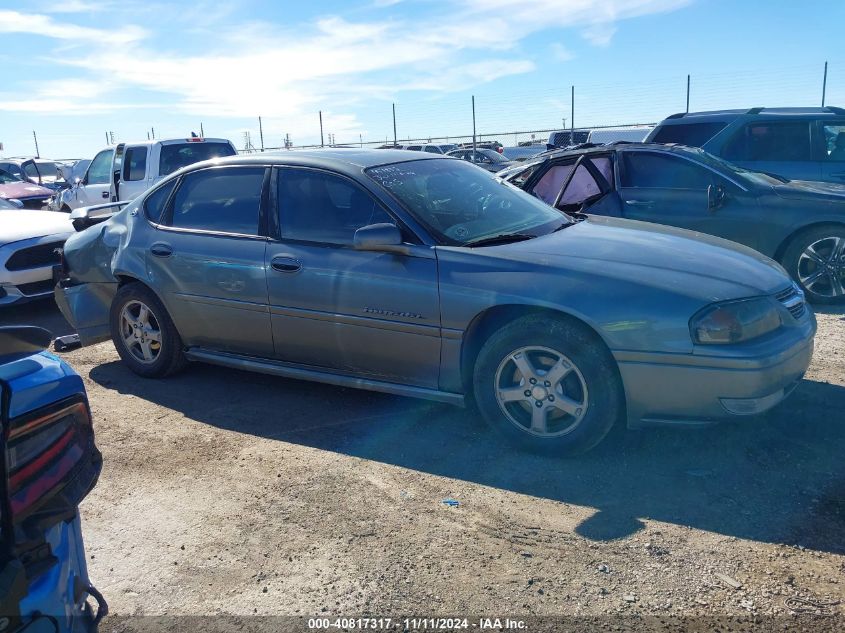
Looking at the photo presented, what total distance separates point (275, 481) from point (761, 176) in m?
6.02

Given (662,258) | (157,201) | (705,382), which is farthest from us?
(157,201)

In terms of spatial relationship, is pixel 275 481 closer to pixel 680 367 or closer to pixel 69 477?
pixel 69 477

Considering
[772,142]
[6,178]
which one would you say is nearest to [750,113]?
[772,142]

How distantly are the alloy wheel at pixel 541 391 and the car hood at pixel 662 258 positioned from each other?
508mm

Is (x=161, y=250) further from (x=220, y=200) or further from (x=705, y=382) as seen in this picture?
(x=705, y=382)

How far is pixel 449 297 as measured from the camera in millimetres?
3912

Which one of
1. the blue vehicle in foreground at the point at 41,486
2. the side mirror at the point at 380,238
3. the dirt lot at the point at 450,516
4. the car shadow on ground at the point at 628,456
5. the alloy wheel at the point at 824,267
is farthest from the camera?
the alloy wheel at the point at 824,267

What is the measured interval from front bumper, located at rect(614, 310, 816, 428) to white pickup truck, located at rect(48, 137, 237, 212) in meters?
9.21

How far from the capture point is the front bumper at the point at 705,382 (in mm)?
3416

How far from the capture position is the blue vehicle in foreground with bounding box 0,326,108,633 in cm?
173

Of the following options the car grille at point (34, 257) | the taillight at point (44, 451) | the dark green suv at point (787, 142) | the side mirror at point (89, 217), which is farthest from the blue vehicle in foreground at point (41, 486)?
the dark green suv at point (787, 142)

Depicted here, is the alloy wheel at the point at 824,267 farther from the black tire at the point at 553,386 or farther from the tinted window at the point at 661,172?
the black tire at the point at 553,386

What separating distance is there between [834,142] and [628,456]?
6.73m

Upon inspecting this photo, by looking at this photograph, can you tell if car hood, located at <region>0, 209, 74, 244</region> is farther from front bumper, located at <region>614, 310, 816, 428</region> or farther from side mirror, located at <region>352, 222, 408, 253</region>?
front bumper, located at <region>614, 310, 816, 428</region>
